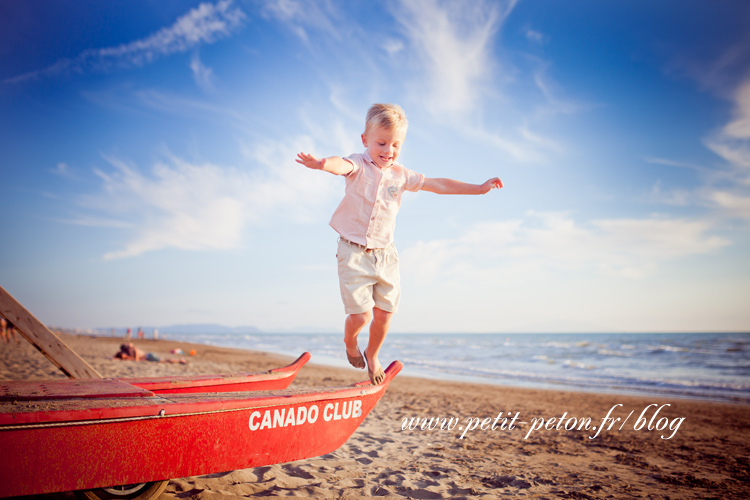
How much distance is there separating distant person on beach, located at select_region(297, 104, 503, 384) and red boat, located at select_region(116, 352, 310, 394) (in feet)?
3.49

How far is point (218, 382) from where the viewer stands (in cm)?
356

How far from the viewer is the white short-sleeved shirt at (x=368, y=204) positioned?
3.08 meters

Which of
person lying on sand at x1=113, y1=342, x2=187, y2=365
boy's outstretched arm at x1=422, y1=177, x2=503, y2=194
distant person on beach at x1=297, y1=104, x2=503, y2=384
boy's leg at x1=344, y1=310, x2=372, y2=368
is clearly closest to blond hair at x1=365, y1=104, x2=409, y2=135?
distant person on beach at x1=297, y1=104, x2=503, y2=384

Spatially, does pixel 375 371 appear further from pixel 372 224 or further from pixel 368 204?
pixel 368 204

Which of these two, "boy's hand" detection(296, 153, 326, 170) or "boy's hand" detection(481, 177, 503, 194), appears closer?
"boy's hand" detection(296, 153, 326, 170)

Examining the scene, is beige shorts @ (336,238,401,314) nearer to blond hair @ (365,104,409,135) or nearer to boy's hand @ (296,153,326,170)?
boy's hand @ (296,153,326,170)

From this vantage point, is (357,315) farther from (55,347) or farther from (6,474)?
(55,347)

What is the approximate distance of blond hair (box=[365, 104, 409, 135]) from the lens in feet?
9.71

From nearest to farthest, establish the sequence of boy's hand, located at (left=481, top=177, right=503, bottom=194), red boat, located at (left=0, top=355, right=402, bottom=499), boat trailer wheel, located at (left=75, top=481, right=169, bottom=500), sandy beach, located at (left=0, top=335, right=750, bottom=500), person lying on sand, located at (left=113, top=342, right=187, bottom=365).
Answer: red boat, located at (left=0, top=355, right=402, bottom=499), boat trailer wheel, located at (left=75, top=481, right=169, bottom=500), sandy beach, located at (left=0, top=335, right=750, bottom=500), boy's hand, located at (left=481, top=177, right=503, bottom=194), person lying on sand, located at (left=113, top=342, right=187, bottom=365)

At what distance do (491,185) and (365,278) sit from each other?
127 cm

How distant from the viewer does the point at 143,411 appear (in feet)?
6.82

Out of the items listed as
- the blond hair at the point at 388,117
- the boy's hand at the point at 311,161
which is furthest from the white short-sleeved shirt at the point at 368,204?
the boy's hand at the point at 311,161

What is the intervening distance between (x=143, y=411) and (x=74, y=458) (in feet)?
1.08

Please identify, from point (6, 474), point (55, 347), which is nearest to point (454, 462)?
point (6, 474)
